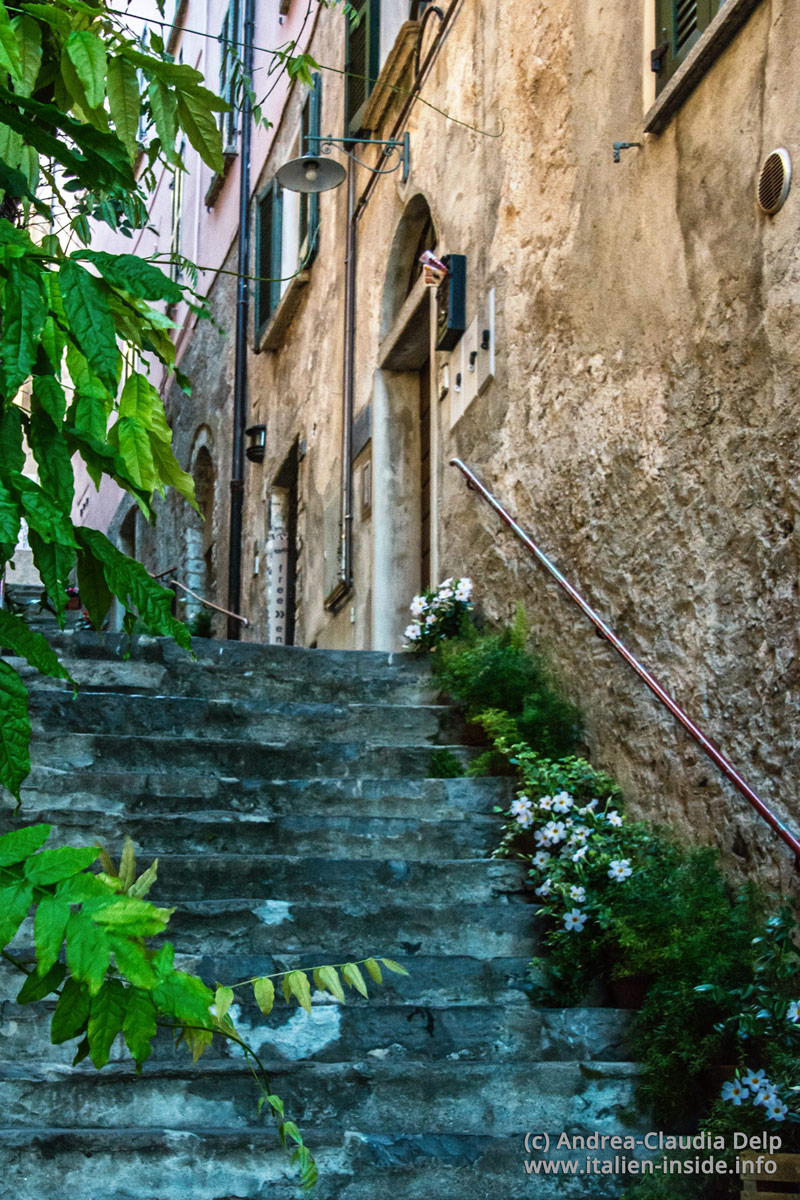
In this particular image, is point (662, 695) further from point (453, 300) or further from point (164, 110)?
point (453, 300)

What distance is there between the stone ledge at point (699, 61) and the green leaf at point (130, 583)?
3581 mm

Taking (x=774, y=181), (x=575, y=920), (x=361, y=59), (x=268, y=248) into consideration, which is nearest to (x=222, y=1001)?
(x=575, y=920)

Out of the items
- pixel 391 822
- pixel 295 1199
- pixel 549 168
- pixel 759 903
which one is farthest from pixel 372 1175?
pixel 549 168

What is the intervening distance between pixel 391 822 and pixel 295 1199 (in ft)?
6.17

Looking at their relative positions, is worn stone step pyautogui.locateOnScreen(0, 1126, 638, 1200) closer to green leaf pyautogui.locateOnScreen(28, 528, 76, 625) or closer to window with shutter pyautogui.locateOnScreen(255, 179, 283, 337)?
green leaf pyautogui.locateOnScreen(28, 528, 76, 625)

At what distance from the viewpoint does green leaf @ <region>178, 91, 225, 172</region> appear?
6.54 feet

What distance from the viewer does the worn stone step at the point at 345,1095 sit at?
352 centimetres

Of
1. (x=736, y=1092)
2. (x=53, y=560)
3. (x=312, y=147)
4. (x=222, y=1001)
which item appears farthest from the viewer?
(x=312, y=147)

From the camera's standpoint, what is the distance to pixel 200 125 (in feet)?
6.64

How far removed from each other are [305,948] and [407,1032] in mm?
548

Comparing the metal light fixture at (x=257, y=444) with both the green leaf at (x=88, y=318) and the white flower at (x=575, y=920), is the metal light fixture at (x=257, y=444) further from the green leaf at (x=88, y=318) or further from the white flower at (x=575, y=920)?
the green leaf at (x=88, y=318)

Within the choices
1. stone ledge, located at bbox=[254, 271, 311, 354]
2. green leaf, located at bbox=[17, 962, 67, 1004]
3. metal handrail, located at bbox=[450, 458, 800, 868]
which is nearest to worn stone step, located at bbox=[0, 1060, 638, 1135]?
metal handrail, located at bbox=[450, 458, 800, 868]

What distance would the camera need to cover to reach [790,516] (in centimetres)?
420

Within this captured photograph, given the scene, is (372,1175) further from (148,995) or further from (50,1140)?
(148,995)
